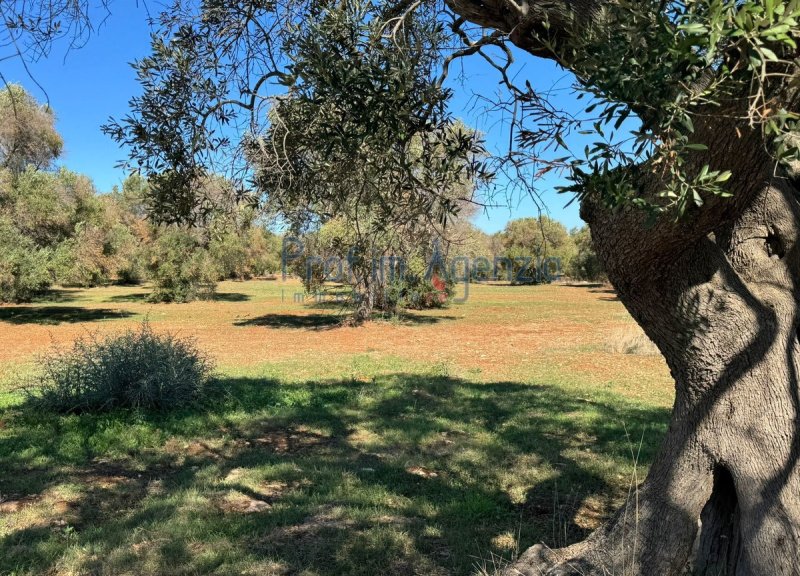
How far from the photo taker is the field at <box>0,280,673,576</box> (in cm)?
408

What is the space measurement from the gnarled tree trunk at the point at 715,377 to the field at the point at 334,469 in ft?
3.30

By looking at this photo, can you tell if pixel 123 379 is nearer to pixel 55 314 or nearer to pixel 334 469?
pixel 334 469

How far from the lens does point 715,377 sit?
3.03 m

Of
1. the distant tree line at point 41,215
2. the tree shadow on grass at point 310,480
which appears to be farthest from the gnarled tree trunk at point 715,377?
the distant tree line at point 41,215

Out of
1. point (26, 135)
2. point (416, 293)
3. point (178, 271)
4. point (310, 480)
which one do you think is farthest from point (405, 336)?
point (178, 271)

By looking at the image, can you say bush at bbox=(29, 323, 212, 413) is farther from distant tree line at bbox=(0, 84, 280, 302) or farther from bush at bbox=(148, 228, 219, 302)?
bush at bbox=(148, 228, 219, 302)

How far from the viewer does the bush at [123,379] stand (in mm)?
7992

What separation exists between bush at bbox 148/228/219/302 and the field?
20386 millimetres

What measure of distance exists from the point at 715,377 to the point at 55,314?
100 ft

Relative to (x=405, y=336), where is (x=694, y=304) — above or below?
above

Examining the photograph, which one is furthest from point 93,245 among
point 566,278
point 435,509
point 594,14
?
point 566,278

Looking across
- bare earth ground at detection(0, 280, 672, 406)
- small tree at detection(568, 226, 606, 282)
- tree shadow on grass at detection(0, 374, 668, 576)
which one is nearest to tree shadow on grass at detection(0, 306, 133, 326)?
bare earth ground at detection(0, 280, 672, 406)

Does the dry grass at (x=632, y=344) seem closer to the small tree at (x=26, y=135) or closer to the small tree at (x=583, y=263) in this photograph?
the small tree at (x=26, y=135)

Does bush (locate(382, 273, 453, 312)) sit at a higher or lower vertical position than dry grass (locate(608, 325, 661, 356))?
higher
